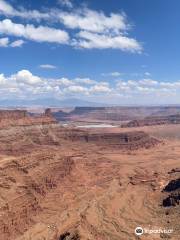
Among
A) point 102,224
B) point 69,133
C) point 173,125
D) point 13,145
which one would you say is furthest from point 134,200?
point 173,125

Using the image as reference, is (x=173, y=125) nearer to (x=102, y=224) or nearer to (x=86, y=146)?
(x=86, y=146)

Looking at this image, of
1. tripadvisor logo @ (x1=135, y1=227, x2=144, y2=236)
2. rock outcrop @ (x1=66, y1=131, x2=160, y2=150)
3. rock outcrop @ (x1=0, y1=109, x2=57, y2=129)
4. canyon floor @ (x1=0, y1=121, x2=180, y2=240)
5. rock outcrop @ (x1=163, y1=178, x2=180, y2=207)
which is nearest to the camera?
tripadvisor logo @ (x1=135, y1=227, x2=144, y2=236)

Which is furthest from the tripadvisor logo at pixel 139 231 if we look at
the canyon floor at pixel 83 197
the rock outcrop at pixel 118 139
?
the rock outcrop at pixel 118 139

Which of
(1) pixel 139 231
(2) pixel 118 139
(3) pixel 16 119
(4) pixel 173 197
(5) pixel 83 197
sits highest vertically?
(3) pixel 16 119

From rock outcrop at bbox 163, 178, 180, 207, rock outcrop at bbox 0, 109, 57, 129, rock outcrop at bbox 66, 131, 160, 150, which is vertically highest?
rock outcrop at bbox 0, 109, 57, 129

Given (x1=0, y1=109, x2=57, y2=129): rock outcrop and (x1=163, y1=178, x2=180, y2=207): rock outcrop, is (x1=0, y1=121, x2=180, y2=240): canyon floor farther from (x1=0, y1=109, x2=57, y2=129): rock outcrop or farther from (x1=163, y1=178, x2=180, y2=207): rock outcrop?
(x1=0, y1=109, x2=57, y2=129): rock outcrop

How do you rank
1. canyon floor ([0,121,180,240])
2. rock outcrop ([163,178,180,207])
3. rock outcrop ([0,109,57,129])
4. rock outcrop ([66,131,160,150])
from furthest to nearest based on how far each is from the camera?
rock outcrop ([66,131,160,150]) < rock outcrop ([0,109,57,129]) < rock outcrop ([163,178,180,207]) < canyon floor ([0,121,180,240])

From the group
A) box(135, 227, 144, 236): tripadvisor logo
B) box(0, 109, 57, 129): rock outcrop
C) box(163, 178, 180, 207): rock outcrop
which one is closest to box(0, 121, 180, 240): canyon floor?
box(163, 178, 180, 207): rock outcrop

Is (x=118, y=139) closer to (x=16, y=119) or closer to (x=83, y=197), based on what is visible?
(x=16, y=119)

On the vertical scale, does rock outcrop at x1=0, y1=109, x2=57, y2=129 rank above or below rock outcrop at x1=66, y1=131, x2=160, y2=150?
above

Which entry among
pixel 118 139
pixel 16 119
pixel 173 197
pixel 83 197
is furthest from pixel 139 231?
pixel 118 139
